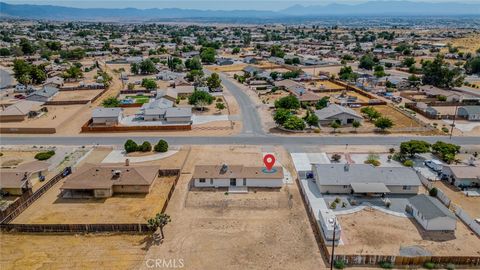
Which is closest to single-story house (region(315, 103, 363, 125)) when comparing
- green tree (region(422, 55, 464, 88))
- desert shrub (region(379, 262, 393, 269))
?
desert shrub (region(379, 262, 393, 269))

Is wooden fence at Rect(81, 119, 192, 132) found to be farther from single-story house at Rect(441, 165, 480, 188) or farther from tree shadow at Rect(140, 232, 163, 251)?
single-story house at Rect(441, 165, 480, 188)

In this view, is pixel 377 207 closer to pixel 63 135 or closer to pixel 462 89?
pixel 63 135

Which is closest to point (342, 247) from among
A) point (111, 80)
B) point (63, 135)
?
point (63, 135)

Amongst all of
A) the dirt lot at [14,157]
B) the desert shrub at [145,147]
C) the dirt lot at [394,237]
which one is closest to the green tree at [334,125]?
the dirt lot at [394,237]

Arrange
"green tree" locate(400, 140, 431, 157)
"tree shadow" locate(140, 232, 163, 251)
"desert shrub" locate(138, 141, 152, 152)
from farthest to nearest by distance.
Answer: "desert shrub" locate(138, 141, 152, 152) → "green tree" locate(400, 140, 431, 157) → "tree shadow" locate(140, 232, 163, 251)

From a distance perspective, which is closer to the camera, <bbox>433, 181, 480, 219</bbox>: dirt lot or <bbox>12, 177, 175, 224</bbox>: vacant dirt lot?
<bbox>12, 177, 175, 224</bbox>: vacant dirt lot

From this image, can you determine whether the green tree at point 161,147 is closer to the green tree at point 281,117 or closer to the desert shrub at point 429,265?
the green tree at point 281,117
